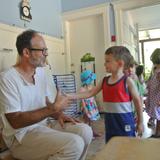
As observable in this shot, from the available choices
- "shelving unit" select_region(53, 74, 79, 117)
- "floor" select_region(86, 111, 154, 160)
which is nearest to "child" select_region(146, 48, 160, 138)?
"floor" select_region(86, 111, 154, 160)

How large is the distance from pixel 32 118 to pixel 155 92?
83.9 inches

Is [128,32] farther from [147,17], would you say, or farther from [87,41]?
[147,17]

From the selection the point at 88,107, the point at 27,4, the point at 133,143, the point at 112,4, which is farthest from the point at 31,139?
the point at 112,4

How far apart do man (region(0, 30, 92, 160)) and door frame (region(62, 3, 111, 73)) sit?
2.62m

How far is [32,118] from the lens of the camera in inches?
56.1

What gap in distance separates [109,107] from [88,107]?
1439 mm

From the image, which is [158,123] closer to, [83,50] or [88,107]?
[88,107]

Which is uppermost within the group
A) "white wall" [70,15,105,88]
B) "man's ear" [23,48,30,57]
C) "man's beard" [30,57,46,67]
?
"white wall" [70,15,105,88]

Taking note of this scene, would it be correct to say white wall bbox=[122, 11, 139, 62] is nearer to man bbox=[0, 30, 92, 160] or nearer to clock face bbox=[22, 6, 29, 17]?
clock face bbox=[22, 6, 29, 17]

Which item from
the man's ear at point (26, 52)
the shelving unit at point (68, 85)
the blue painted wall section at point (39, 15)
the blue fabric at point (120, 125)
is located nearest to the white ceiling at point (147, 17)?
the blue painted wall section at point (39, 15)

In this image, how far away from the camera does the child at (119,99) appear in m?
1.85

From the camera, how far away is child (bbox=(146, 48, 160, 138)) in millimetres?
3082

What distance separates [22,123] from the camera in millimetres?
1438

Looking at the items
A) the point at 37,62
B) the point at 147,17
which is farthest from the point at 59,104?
the point at 147,17
